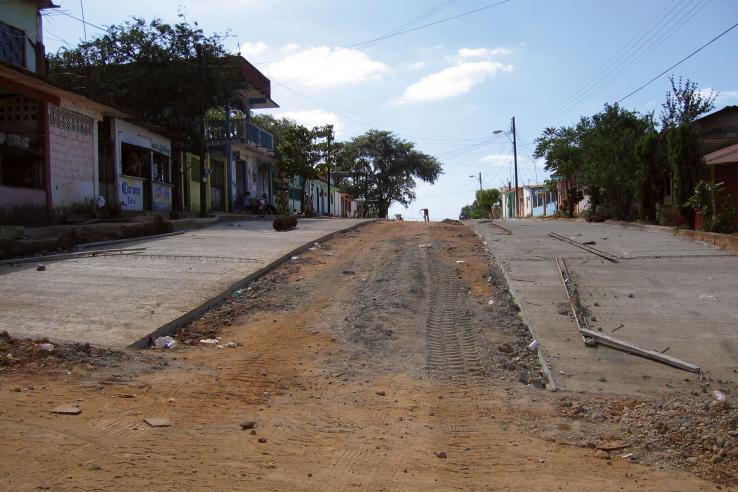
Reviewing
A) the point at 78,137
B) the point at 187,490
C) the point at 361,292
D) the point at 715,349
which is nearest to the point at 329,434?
the point at 187,490

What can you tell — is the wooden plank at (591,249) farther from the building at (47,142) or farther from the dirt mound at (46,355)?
the building at (47,142)

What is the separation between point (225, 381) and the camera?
5402mm

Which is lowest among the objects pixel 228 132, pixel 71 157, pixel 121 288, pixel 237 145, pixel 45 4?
pixel 121 288

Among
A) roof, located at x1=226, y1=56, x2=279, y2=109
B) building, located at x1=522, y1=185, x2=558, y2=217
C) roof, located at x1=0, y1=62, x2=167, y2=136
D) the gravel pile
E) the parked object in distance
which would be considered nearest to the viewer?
the gravel pile

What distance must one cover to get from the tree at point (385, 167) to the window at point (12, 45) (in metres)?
39.6

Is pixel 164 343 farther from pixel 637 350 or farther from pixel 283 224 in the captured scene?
pixel 283 224

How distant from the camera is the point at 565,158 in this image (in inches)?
1375

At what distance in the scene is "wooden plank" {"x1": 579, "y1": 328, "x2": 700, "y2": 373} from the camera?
5.90 meters

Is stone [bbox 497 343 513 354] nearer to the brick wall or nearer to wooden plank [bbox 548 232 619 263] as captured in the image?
wooden plank [bbox 548 232 619 263]

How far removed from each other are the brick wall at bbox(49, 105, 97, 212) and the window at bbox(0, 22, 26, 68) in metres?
2.18

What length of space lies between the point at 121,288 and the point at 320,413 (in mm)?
5045

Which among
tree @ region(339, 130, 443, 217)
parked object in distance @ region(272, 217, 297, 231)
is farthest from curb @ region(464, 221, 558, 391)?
tree @ region(339, 130, 443, 217)

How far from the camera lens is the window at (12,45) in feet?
53.6

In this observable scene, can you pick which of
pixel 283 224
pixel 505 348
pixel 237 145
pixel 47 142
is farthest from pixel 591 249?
pixel 237 145
